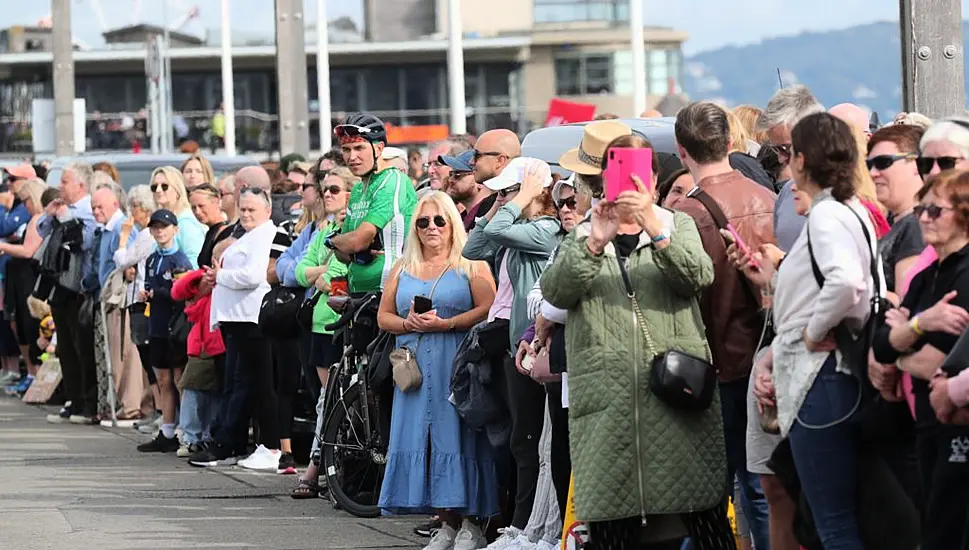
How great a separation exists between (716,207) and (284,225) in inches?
273

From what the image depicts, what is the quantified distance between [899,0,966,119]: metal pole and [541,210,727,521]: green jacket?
96.6 inches

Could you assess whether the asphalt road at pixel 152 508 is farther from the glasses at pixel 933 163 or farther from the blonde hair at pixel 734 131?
the glasses at pixel 933 163

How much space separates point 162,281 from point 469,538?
567 cm

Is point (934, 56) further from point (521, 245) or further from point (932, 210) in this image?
point (932, 210)

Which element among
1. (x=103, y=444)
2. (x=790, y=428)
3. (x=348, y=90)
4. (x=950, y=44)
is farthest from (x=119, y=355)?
(x=348, y=90)

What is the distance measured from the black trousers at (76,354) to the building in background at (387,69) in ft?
169

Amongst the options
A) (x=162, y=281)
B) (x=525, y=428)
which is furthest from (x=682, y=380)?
(x=162, y=281)

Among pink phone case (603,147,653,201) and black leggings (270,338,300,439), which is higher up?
pink phone case (603,147,653,201)

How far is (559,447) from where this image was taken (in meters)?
8.70

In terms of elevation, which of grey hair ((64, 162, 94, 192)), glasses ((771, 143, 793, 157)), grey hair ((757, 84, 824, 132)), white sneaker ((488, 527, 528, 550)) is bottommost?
white sneaker ((488, 527, 528, 550))

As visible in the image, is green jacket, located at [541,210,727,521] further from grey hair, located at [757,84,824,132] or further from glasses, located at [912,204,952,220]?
grey hair, located at [757,84,824,132]

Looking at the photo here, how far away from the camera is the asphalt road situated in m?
10.3

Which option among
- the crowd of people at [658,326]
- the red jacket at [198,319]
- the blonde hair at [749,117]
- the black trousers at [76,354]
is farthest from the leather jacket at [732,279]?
the black trousers at [76,354]

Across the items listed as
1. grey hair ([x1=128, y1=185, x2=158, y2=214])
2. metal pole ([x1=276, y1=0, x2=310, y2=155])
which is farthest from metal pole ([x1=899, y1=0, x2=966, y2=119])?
metal pole ([x1=276, y1=0, x2=310, y2=155])
